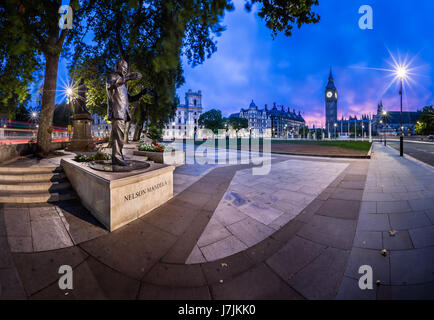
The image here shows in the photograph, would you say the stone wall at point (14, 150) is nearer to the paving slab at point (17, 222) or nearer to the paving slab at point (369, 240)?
the paving slab at point (17, 222)

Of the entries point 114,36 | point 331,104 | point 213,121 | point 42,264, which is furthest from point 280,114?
point 42,264

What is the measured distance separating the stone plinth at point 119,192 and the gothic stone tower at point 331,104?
149 metres

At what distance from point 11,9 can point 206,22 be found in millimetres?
3613

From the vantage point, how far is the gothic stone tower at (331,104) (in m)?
125

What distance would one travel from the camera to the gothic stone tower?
A: 4931 inches

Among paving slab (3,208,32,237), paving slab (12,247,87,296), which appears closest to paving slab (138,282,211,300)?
paving slab (12,247,87,296)

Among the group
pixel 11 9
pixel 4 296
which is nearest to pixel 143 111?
pixel 11 9

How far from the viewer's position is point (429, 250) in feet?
9.46

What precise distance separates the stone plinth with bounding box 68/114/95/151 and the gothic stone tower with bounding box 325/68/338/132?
481ft

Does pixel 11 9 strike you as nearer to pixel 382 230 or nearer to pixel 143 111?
pixel 382 230

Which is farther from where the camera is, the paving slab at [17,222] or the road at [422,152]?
the road at [422,152]

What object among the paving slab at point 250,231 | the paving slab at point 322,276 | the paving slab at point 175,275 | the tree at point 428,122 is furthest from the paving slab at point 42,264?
the tree at point 428,122

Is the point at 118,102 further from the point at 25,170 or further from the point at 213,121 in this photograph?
the point at 213,121

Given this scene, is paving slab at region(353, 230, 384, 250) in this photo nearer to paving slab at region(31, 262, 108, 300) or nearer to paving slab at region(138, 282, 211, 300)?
paving slab at region(138, 282, 211, 300)
